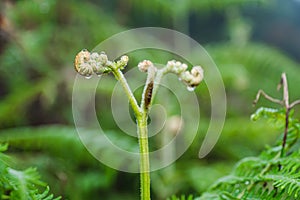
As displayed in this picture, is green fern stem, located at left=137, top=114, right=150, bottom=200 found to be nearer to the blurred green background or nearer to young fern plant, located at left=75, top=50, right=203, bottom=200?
young fern plant, located at left=75, top=50, right=203, bottom=200

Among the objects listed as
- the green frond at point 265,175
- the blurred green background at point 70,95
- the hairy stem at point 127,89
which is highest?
the blurred green background at point 70,95

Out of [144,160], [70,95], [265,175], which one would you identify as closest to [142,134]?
[144,160]

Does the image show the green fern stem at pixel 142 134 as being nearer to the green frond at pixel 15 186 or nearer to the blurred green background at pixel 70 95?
the green frond at pixel 15 186

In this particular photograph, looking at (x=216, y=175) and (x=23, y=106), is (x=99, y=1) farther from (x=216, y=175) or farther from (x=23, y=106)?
(x=216, y=175)

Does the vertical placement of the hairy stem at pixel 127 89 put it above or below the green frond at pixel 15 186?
above

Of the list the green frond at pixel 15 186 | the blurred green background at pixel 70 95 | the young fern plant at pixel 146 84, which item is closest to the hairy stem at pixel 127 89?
the young fern plant at pixel 146 84

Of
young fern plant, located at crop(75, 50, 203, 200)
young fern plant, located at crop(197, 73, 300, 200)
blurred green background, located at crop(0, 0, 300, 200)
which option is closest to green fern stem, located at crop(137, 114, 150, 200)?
young fern plant, located at crop(75, 50, 203, 200)

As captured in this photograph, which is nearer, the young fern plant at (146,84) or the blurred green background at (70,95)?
the young fern plant at (146,84)
